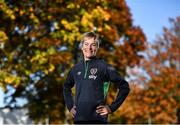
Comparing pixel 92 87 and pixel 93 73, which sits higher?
pixel 93 73

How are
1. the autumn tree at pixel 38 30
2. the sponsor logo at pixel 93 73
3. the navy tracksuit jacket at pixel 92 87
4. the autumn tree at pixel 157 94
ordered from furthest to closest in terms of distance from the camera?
the autumn tree at pixel 157 94 → the autumn tree at pixel 38 30 → the sponsor logo at pixel 93 73 → the navy tracksuit jacket at pixel 92 87

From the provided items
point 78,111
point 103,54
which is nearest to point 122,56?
point 103,54

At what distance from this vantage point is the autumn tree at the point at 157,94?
4503 cm

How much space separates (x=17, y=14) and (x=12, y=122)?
43.5ft

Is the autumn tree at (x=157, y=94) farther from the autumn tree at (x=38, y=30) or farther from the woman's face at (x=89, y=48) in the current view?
the woman's face at (x=89, y=48)

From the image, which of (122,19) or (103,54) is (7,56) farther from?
(122,19)

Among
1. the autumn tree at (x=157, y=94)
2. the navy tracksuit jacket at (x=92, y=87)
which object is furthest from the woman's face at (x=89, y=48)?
the autumn tree at (x=157, y=94)

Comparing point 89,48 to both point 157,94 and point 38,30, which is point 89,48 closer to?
point 38,30

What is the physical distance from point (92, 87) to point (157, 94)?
40090 mm

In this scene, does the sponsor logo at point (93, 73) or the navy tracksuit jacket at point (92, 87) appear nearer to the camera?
the navy tracksuit jacket at point (92, 87)

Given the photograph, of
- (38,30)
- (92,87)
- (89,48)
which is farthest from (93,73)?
(38,30)

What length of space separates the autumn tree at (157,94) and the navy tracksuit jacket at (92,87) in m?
38.5

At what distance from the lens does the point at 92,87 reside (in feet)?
18.3

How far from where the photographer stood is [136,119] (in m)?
46.9
